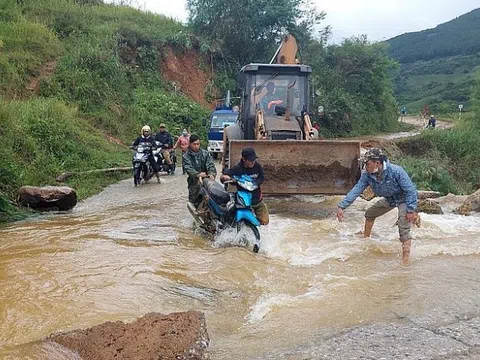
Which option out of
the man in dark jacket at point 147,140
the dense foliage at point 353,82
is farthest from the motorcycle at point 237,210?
the dense foliage at point 353,82

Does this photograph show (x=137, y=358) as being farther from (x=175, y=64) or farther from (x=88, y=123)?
(x=175, y=64)

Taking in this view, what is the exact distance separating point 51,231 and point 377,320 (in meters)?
5.13

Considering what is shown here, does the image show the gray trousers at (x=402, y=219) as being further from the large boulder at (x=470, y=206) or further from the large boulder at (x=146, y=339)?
the large boulder at (x=470, y=206)

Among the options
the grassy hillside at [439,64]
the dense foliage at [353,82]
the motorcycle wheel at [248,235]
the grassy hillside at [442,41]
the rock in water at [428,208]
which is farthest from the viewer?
the grassy hillside at [442,41]

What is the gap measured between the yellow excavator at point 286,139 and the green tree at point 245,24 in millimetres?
17498

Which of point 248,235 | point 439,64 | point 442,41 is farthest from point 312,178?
point 442,41

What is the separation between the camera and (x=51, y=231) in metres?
7.93

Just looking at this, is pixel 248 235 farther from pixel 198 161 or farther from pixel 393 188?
pixel 393 188

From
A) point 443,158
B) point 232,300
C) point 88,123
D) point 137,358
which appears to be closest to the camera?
point 137,358

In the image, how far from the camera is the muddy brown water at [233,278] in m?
4.43

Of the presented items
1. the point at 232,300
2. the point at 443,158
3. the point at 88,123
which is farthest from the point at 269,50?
the point at 232,300

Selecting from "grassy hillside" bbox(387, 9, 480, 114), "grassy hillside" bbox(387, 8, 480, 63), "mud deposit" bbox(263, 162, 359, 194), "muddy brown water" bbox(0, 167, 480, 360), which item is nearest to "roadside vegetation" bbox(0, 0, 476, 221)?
"muddy brown water" bbox(0, 167, 480, 360)

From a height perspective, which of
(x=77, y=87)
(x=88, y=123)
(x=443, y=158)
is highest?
(x=77, y=87)

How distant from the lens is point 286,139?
10.5 m
